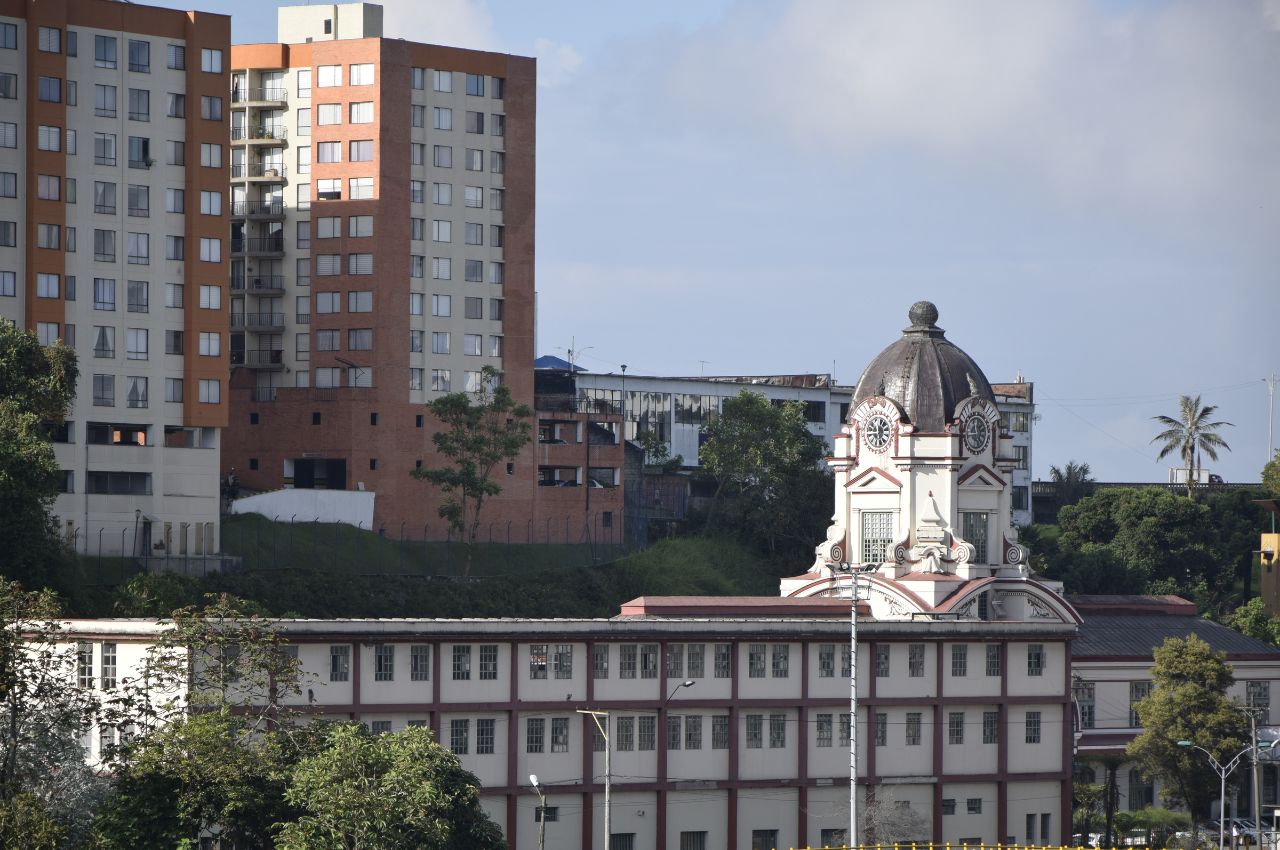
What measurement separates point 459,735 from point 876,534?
35051 mm

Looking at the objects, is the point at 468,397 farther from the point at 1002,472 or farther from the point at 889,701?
the point at 889,701

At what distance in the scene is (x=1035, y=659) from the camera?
11256 centimetres

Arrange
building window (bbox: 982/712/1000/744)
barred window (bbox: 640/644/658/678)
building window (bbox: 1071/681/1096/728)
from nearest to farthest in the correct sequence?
barred window (bbox: 640/644/658/678) → building window (bbox: 982/712/1000/744) → building window (bbox: 1071/681/1096/728)

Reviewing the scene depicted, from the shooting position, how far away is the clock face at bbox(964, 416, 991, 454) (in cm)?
12475

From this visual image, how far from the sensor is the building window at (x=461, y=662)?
3848 inches

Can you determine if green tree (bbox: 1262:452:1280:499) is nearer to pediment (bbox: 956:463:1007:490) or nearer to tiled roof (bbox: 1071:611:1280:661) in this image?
tiled roof (bbox: 1071:611:1280:661)

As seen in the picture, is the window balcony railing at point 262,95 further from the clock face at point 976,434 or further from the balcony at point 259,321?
the clock face at point 976,434

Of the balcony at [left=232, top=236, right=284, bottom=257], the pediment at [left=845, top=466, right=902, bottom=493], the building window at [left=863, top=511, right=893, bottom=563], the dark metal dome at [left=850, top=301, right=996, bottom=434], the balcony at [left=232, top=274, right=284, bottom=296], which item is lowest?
the building window at [left=863, top=511, right=893, bottom=563]

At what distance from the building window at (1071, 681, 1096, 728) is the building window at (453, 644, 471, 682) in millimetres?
43410

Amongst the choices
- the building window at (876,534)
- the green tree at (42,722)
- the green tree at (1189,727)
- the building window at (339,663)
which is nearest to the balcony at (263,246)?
the building window at (876,534)

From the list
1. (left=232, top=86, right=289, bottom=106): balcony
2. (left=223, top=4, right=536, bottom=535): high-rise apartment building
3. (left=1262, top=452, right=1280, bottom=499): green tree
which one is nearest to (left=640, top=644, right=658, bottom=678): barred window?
(left=223, top=4, right=536, bottom=535): high-rise apartment building

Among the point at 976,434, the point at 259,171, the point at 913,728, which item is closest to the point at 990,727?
the point at 913,728

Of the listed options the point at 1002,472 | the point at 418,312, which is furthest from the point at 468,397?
the point at 1002,472

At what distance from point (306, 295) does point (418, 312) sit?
7776 mm
